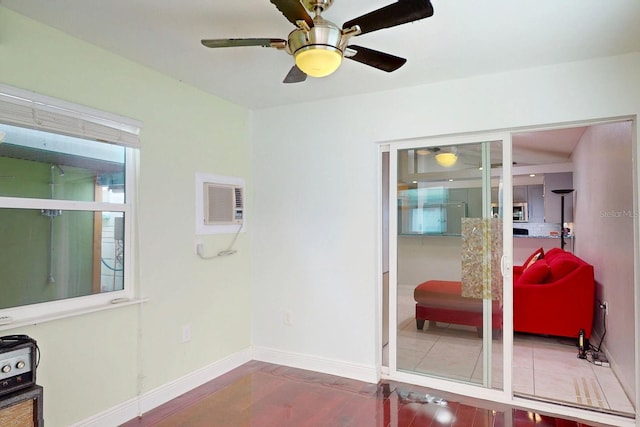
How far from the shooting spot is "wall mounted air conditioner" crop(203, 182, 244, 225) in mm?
3266

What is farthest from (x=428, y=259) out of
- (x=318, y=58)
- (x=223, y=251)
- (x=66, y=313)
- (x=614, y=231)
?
(x=66, y=313)

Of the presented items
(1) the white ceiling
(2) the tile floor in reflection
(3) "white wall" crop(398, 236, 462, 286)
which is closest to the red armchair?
(2) the tile floor in reflection

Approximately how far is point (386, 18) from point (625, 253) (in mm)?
2701

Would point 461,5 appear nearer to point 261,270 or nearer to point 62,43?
point 62,43

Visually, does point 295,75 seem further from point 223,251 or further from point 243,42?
point 223,251

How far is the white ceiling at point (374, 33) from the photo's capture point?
6.35ft

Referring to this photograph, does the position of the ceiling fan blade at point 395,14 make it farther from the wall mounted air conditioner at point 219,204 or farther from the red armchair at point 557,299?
the red armchair at point 557,299

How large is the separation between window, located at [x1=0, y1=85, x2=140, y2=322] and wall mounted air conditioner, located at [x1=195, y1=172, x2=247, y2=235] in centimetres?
62

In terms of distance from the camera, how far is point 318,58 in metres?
1.66

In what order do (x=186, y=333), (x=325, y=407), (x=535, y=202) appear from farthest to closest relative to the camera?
(x=535, y=202) < (x=186, y=333) < (x=325, y=407)

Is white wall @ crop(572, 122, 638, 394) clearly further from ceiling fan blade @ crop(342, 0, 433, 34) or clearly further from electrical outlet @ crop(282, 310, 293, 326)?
electrical outlet @ crop(282, 310, 293, 326)

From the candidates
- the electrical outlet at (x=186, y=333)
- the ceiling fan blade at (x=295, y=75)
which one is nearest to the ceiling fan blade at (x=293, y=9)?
the ceiling fan blade at (x=295, y=75)

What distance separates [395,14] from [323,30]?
11.9 inches

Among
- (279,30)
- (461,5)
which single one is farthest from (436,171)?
(279,30)
